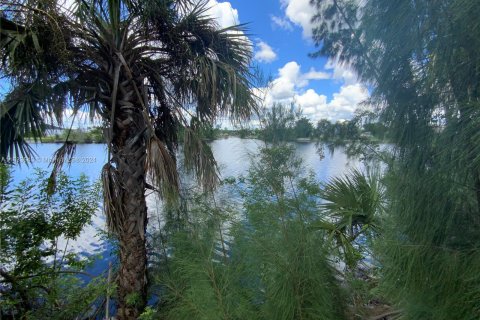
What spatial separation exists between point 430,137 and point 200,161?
102 inches

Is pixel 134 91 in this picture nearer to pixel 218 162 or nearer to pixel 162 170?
pixel 162 170

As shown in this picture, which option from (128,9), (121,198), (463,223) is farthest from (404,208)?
(128,9)

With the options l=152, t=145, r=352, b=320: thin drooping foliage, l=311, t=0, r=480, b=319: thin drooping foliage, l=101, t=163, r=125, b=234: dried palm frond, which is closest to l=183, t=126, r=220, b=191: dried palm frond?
l=152, t=145, r=352, b=320: thin drooping foliage

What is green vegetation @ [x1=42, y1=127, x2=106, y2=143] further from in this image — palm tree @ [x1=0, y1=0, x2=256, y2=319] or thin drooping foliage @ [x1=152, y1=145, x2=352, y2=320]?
thin drooping foliage @ [x1=152, y1=145, x2=352, y2=320]

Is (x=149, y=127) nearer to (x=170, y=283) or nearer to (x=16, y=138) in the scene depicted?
(x=16, y=138)

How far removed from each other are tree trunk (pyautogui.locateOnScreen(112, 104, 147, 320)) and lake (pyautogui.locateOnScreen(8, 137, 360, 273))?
0.91 ft

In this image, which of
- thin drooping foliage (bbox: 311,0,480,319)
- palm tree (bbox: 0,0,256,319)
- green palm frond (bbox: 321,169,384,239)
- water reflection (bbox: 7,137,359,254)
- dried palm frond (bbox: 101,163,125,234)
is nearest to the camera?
thin drooping foliage (bbox: 311,0,480,319)

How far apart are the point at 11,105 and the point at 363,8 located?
360cm

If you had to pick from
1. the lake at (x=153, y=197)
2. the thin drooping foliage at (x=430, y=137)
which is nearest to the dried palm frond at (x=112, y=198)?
the lake at (x=153, y=197)

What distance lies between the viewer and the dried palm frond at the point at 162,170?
3.23 m

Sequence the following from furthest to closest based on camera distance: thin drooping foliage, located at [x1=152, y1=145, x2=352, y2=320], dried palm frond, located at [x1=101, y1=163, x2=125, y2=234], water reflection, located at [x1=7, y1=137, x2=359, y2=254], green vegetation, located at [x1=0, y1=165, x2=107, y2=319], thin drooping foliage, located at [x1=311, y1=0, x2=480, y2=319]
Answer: dried palm frond, located at [x1=101, y1=163, x2=125, y2=234], green vegetation, located at [x1=0, y1=165, x2=107, y2=319], water reflection, located at [x1=7, y1=137, x2=359, y2=254], thin drooping foliage, located at [x1=152, y1=145, x2=352, y2=320], thin drooping foliage, located at [x1=311, y1=0, x2=480, y2=319]

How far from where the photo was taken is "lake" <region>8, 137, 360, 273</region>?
8.70ft

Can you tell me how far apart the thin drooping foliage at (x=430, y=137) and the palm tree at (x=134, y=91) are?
5.15 feet

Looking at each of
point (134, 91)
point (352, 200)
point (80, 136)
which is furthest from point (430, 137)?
point (80, 136)
